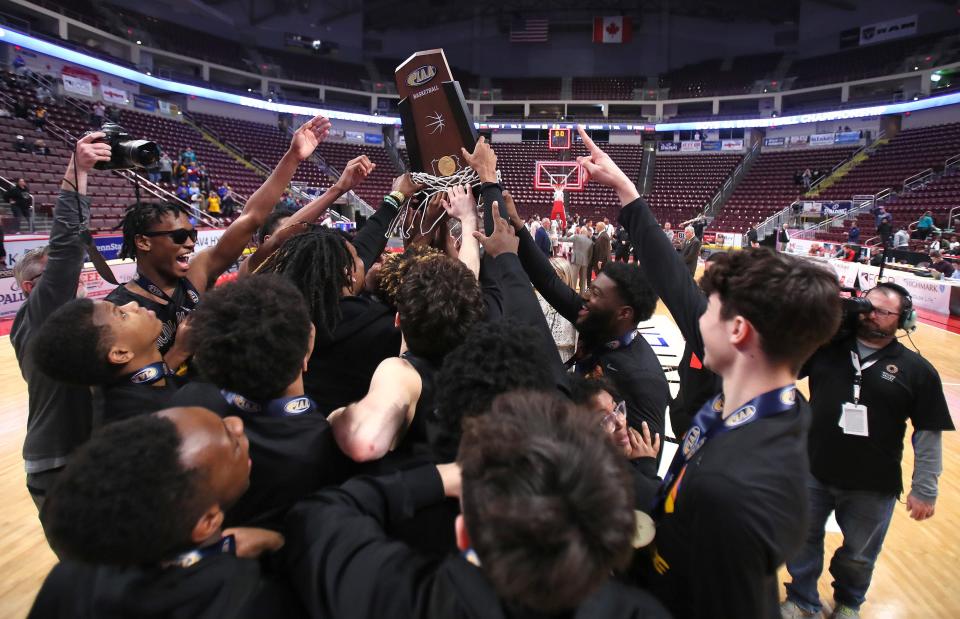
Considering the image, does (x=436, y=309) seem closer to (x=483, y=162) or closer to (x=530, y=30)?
(x=483, y=162)

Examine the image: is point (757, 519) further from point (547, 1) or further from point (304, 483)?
point (547, 1)

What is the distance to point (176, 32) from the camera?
25719 mm

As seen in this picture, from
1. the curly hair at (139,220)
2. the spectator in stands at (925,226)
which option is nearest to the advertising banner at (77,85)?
the curly hair at (139,220)

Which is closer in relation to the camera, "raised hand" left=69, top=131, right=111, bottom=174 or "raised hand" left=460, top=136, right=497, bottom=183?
"raised hand" left=69, top=131, right=111, bottom=174

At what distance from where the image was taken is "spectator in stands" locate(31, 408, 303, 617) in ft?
2.69

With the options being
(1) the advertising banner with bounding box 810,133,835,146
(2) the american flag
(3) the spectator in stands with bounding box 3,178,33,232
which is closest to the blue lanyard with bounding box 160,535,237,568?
(3) the spectator in stands with bounding box 3,178,33,232

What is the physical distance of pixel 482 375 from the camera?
3.65 feet

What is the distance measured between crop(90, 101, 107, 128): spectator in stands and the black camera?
19954mm

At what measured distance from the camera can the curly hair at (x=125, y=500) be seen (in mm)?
815

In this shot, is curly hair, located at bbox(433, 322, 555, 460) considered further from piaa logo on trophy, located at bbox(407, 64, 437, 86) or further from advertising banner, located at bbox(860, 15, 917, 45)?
advertising banner, located at bbox(860, 15, 917, 45)

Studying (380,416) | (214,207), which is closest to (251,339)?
(380,416)

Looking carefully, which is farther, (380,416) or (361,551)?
(380,416)

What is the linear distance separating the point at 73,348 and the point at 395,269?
1095 millimetres

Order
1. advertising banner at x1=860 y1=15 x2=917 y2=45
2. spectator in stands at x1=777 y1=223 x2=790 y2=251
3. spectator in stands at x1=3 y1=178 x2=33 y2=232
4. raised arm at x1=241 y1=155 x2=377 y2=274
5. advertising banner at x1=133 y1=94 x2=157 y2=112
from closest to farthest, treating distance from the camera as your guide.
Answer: raised arm at x1=241 y1=155 x2=377 y2=274, spectator in stands at x1=3 y1=178 x2=33 y2=232, spectator in stands at x1=777 y1=223 x2=790 y2=251, advertising banner at x1=133 y1=94 x2=157 y2=112, advertising banner at x1=860 y1=15 x2=917 y2=45
